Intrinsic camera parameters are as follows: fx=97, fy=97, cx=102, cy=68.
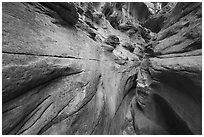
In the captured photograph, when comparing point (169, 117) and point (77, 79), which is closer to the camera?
point (77, 79)

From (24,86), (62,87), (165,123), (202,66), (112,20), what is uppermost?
(112,20)

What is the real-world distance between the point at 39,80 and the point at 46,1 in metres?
2.50

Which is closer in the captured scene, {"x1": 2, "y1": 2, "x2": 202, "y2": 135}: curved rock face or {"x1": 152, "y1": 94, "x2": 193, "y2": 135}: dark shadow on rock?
{"x1": 2, "y1": 2, "x2": 202, "y2": 135}: curved rock face

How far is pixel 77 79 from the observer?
2.92m

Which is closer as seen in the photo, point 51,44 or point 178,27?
point 51,44

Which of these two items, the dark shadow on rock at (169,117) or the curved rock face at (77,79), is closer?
the curved rock face at (77,79)

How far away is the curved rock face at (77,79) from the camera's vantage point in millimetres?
1894

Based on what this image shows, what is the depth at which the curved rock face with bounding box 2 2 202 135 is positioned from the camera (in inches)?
74.5

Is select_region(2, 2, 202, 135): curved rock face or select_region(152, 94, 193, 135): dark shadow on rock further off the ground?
select_region(2, 2, 202, 135): curved rock face

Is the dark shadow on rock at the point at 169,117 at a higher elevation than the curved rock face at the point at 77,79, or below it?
below

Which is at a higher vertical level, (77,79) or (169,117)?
(77,79)

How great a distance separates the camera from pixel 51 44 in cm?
263

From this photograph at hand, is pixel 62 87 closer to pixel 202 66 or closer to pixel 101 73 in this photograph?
pixel 101 73

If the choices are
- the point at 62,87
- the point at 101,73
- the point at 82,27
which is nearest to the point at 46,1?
the point at 82,27
